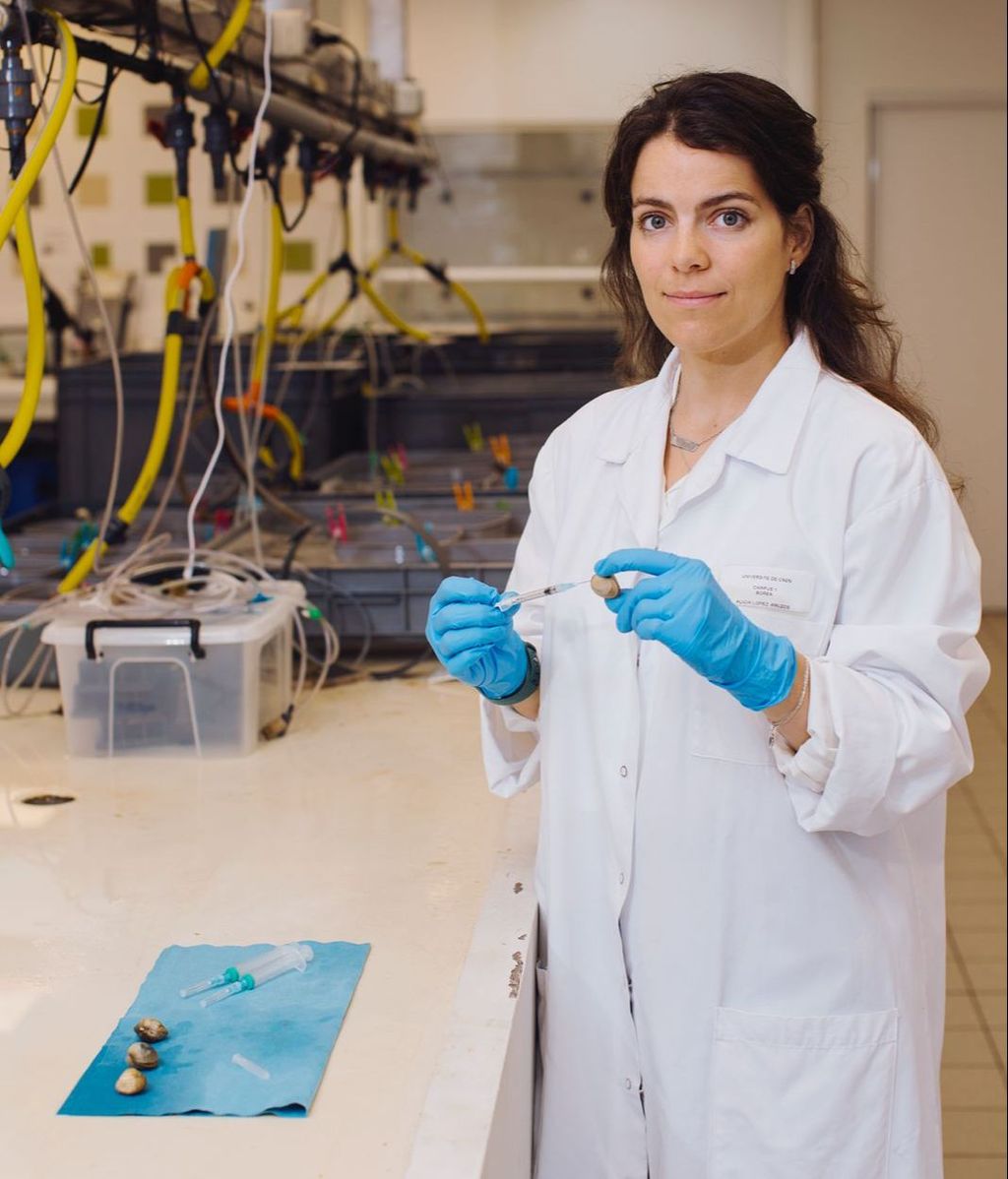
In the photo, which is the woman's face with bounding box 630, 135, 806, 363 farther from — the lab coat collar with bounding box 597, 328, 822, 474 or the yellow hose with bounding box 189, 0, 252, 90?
the yellow hose with bounding box 189, 0, 252, 90

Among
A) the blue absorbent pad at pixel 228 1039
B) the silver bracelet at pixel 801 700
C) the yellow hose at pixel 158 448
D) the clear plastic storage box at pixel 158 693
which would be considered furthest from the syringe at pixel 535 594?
the yellow hose at pixel 158 448

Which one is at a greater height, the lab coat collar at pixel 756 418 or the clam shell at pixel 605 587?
the lab coat collar at pixel 756 418

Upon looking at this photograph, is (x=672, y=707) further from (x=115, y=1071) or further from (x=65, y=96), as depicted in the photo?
(x=65, y=96)

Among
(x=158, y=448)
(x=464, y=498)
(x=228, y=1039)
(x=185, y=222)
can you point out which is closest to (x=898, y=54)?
(x=464, y=498)

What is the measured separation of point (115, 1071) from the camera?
1.25 m

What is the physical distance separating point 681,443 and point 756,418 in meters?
0.13

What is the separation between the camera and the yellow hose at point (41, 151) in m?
1.71

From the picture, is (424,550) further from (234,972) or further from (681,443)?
(234,972)

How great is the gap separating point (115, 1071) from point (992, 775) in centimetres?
391

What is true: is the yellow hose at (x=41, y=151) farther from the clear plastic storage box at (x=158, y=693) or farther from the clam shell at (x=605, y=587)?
the clam shell at (x=605, y=587)

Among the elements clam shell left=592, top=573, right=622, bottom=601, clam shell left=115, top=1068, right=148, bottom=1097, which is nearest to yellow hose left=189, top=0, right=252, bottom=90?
clam shell left=592, top=573, right=622, bottom=601

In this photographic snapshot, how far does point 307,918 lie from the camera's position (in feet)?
5.20

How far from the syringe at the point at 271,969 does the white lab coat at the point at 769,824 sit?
9.9 inches

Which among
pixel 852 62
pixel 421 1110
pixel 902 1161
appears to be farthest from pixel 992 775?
pixel 421 1110
